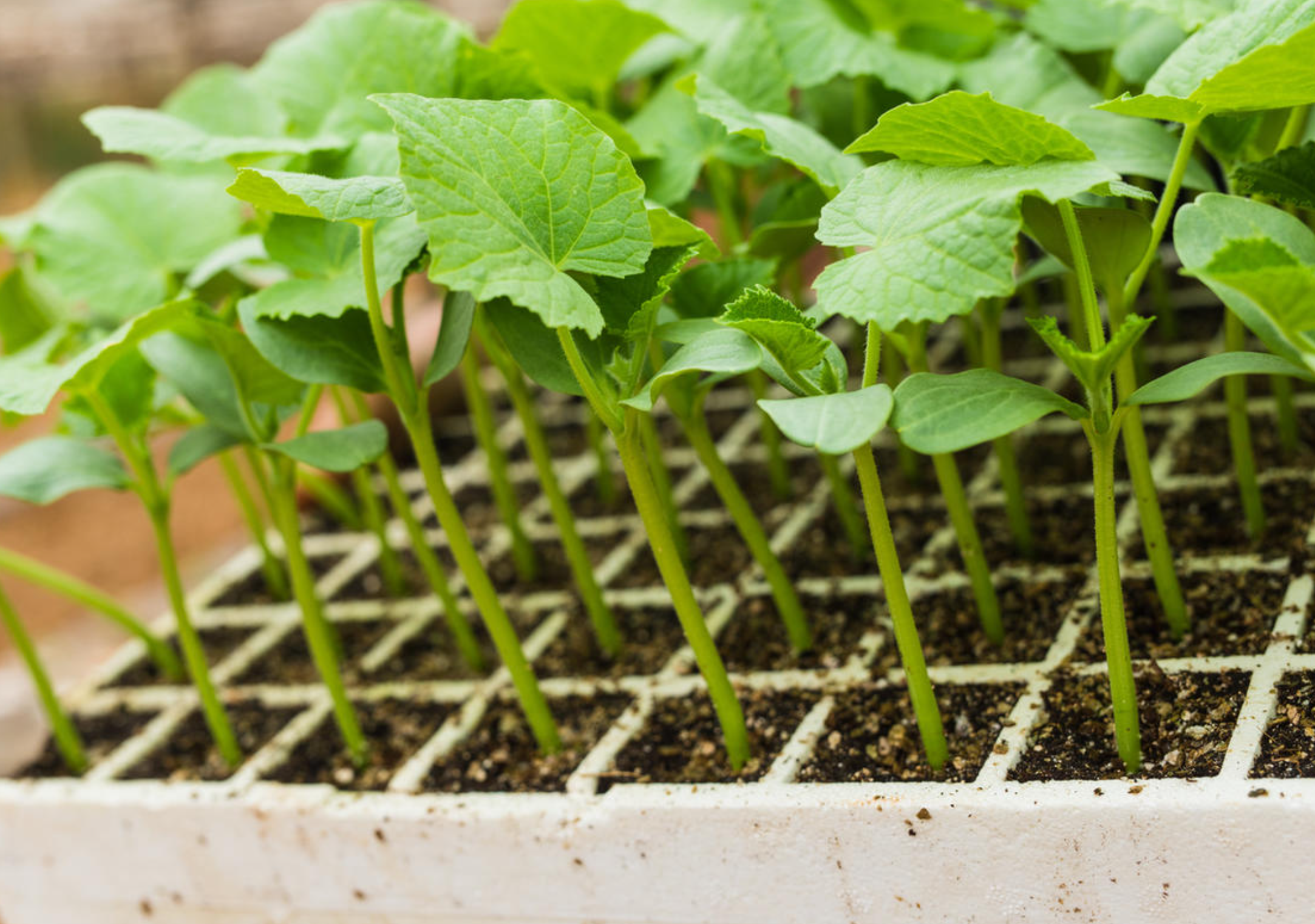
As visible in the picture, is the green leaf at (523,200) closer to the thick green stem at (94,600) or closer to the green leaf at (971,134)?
the green leaf at (971,134)

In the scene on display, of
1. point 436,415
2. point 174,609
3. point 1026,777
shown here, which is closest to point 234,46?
point 436,415

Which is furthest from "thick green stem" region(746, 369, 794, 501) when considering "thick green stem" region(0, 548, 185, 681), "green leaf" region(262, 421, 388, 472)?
"thick green stem" region(0, 548, 185, 681)

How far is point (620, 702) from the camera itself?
78cm

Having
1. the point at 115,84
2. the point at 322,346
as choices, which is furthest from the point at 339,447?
the point at 115,84

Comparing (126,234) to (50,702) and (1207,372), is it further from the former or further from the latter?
(1207,372)

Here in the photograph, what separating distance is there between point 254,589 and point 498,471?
312 millimetres

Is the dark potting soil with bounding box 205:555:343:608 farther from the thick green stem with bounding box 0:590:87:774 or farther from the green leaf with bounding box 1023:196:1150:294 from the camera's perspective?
the green leaf with bounding box 1023:196:1150:294

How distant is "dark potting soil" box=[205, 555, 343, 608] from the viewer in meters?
1.11

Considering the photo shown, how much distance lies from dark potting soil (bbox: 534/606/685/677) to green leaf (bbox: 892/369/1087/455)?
0.36 meters

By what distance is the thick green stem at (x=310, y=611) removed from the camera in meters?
0.76

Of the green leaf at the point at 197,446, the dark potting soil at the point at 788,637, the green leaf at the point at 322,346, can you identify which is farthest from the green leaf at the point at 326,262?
the dark potting soil at the point at 788,637

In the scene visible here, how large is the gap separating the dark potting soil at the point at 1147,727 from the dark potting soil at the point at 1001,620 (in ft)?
0.19

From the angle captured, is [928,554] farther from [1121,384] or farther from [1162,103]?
[1162,103]

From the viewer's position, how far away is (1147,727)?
611 millimetres
